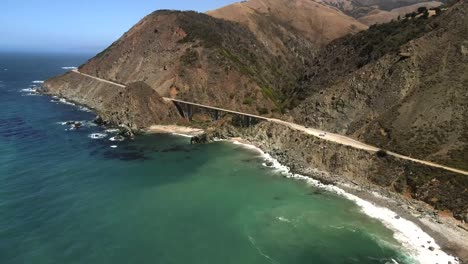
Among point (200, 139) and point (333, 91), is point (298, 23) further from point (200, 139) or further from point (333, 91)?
point (200, 139)

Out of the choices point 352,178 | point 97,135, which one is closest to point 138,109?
point 97,135

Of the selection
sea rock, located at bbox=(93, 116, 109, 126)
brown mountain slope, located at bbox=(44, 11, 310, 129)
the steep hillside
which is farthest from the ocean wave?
the steep hillside

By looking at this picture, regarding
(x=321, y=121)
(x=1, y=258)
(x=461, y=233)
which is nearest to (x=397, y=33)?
(x=321, y=121)

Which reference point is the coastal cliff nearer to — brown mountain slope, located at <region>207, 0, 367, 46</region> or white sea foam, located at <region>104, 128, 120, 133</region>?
white sea foam, located at <region>104, 128, 120, 133</region>

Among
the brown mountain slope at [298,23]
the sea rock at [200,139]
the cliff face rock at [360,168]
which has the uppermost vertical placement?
the brown mountain slope at [298,23]

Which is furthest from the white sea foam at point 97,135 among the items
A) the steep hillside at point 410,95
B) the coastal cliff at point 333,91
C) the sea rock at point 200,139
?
the steep hillside at point 410,95

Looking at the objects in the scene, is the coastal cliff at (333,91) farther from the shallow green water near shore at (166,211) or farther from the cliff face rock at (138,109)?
the shallow green water near shore at (166,211)

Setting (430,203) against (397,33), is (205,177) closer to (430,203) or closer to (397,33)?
(430,203)
